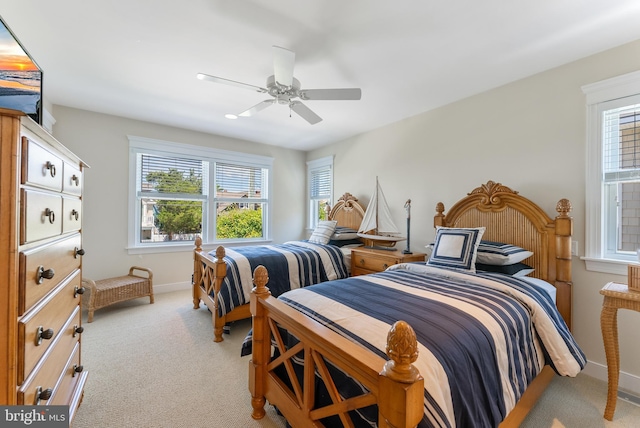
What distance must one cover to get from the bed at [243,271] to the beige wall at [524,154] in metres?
1.18

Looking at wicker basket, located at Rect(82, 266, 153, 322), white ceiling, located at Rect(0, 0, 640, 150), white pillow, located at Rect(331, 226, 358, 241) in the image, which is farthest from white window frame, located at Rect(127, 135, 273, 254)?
white pillow, located at Rect(331, 226, 358, 241)

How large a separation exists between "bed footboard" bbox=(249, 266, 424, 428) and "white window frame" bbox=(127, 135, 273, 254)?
3.16m

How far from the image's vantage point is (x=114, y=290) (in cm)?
319

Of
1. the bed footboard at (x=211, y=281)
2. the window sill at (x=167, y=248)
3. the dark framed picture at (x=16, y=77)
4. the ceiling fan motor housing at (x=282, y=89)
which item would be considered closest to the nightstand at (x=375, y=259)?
the bed footboard at (x=211, y=281)

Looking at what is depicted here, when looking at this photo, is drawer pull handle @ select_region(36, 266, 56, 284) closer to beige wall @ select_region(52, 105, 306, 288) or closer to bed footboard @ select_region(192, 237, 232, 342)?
bed footboard @ select_region(192, 237, 232, 342)

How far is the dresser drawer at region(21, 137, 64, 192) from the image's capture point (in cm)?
93

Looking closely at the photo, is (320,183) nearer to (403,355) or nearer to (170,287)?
(170,287)

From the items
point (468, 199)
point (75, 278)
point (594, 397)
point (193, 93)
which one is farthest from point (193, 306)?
point (594, 397)

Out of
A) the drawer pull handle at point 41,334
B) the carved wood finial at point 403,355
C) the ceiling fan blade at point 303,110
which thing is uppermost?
the ceiling fan blade at point 303,110

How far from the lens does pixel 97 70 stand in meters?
2.46

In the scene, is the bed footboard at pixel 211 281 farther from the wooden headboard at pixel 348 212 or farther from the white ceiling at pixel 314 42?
the wooden headboard at pixel 348 212

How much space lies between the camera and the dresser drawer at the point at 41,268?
0.92 m

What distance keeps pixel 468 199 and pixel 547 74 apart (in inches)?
49.7

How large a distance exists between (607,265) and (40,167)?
3509mm
